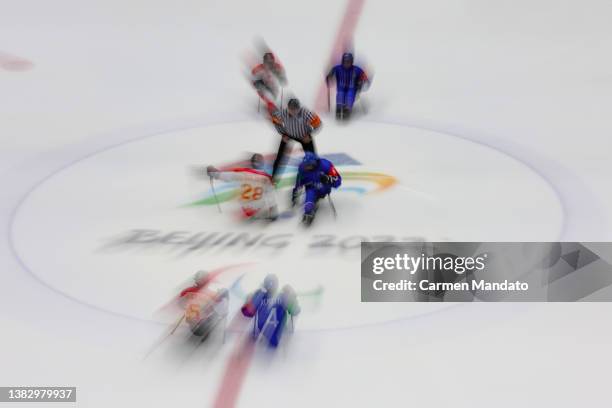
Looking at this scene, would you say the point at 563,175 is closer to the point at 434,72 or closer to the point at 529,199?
the point at 529,199

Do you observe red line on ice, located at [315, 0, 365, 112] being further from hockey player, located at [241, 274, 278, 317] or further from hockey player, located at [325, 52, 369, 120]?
hockey player, located at [241, 274, 278, 317]

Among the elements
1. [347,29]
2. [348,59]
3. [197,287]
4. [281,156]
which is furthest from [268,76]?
[197,287]

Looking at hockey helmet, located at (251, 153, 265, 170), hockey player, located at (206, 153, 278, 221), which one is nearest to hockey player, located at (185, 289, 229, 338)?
hockey player, located at (206, 153, 278, 221)

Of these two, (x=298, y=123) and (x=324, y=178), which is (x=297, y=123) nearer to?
(x=298, y=123)

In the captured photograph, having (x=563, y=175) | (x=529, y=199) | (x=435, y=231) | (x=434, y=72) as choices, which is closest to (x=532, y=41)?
(x=434, y=72)

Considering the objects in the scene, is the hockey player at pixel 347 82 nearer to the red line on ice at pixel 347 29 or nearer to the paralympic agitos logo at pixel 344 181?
the paralympic agitos logo at pixel 344 181

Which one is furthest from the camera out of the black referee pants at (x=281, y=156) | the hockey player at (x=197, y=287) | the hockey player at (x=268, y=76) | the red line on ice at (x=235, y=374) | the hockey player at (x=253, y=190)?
the hockey player at (x=268, y=76)

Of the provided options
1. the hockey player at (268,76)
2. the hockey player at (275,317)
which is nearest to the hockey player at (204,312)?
the hockey player at (275,317)
